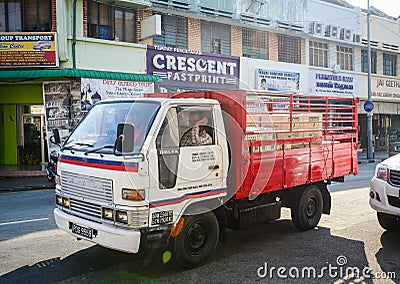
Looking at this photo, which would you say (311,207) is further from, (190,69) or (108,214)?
(190,69)

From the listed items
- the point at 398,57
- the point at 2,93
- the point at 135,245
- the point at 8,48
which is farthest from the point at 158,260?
the point at 398,57

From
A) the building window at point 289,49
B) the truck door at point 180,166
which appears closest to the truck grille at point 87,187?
Result: the truck door at point 180,166

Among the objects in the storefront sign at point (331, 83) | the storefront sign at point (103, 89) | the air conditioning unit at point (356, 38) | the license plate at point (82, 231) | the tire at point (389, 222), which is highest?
the air conditioning unit at point (356, 38)

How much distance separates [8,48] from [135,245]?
13.3 metres

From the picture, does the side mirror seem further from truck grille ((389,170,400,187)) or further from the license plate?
truck grille ((389,170,400,187))

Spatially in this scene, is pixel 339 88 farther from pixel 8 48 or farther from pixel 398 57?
pixel 8 48

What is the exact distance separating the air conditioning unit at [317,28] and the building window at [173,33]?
864cm

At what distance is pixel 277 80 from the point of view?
886 inches

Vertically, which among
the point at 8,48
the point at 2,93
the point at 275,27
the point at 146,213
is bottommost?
the point at 146,213

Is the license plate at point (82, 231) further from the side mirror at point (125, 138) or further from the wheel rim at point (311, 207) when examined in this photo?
the wheel rim at point (311, 207)

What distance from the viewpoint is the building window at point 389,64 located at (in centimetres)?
3044

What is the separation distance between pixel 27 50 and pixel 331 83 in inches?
678

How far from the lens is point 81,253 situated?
243 inches

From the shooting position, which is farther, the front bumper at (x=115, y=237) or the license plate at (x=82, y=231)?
the license plate at (x=82, y=231)
